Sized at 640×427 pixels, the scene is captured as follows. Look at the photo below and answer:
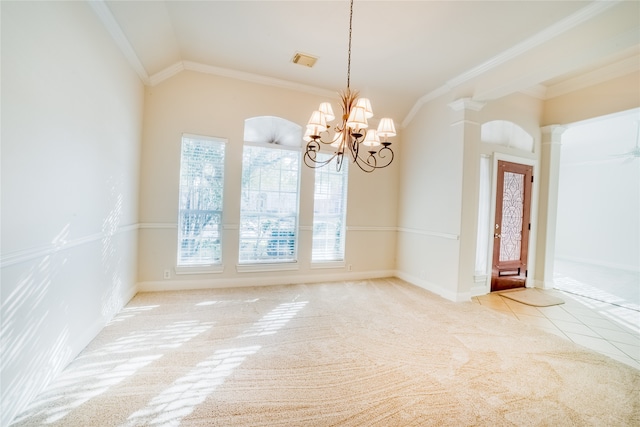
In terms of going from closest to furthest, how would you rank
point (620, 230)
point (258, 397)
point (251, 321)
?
point (258, 397) < point (251, 321) < point (620, 230)

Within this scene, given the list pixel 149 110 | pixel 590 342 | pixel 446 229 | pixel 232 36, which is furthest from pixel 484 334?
pixel 149 110

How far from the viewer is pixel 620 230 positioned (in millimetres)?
6340

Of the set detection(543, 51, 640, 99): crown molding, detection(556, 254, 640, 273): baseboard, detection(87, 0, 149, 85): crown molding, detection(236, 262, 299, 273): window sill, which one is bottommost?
detection(556, 254, 640, 273): baseboard

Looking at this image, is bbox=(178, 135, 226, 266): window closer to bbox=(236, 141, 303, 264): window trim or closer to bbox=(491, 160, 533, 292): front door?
bbox=(236, 141, 303, 264): window trim

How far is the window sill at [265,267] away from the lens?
4.18 m

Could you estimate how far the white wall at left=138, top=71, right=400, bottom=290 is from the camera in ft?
12.2

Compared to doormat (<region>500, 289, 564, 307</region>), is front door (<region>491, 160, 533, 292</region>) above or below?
above

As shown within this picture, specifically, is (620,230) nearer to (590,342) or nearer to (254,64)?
(590,342)

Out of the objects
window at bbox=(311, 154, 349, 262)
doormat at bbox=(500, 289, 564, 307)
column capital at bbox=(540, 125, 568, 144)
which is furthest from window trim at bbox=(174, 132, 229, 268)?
column capital at bbox=(540, 125, 568, 144)

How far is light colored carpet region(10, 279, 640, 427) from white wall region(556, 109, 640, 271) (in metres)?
5.38

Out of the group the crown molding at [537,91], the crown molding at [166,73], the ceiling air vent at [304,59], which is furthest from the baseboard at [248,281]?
the crown molding at [537,91]

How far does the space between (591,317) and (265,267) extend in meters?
4.47

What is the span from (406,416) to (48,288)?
253cm

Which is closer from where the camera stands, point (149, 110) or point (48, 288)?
point (48, 288)
